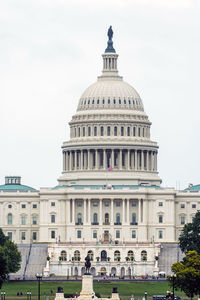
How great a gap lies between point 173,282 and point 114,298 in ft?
26.8

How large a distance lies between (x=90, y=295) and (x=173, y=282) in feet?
36.2

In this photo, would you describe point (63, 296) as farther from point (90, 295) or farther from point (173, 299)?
point (173, 299)

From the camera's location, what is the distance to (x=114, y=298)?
197 metres

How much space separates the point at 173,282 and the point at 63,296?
14.9m

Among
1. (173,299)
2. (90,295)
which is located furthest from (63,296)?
(173,299)

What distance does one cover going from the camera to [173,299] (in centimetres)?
18938

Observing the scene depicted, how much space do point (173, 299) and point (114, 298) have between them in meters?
10.6

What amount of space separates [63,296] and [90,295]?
3912 mm

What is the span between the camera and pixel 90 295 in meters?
198

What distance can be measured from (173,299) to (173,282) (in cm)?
514
